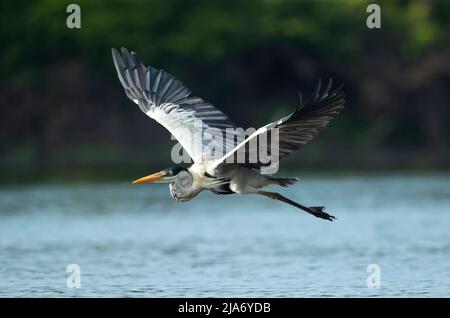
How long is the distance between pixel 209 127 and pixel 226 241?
4259mm

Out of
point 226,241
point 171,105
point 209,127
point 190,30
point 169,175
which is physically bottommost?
point 169,175

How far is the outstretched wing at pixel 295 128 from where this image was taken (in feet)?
39.7

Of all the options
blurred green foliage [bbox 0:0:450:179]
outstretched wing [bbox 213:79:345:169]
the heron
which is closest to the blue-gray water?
the heron

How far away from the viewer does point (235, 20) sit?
4269cm

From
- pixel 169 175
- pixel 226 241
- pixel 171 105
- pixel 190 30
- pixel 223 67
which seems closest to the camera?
pixel 169 175

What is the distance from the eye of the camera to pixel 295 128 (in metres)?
12.5

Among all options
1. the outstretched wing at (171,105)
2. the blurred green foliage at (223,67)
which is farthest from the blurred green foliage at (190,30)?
the outstretched wing at (171,105)

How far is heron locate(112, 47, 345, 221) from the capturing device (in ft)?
40.2

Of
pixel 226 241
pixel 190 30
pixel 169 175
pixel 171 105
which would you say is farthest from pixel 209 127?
pixel 190 30

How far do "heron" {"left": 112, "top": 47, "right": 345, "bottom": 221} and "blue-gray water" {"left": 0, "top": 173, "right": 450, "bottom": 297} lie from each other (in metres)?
1.12

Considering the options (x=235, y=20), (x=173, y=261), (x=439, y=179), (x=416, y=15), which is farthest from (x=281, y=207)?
(x=416, y=15)

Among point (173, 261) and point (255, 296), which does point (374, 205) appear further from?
point (255, 296)

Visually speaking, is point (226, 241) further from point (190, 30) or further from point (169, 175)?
point (190, 30)

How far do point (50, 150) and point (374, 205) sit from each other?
59.5ft
